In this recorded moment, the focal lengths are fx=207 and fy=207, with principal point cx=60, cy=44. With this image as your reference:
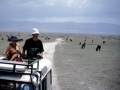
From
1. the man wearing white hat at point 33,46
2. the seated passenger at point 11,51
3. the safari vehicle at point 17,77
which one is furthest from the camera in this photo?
the man wearing white hat at point 33,46

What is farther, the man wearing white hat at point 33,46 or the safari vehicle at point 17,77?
the man wearing white hat at point 33,46

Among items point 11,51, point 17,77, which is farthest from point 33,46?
point 17,77

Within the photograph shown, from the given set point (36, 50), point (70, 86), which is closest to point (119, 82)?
point (70, 86)

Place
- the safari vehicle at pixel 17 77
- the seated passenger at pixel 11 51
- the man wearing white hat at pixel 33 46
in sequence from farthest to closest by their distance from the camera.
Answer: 1. the man wearing white hat at pixel 33 46
2. the seated passenger at pixel 11 51
3. the safari vehicle at pixel 17 77

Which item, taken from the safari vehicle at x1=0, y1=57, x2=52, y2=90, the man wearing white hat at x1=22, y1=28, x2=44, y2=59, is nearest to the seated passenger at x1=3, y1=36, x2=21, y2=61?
the man wearing white hat at x1=22, y1=28, x2=44, y2=59

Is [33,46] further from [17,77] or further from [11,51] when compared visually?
[17,77]

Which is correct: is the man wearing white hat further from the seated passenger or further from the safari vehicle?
the safari vehicle

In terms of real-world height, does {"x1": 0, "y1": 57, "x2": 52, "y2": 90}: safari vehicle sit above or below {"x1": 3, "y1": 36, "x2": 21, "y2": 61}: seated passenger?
below

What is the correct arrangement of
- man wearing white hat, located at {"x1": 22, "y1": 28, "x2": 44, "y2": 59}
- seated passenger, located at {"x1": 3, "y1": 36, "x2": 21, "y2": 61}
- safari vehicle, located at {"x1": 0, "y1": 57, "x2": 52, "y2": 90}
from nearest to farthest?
safari vehicle, located at {"x1": 0, "y1": 57, "x2": 52, "y2": 90}, seated passenger, located at {"x1": 3, "y1": 36, "x2": 21, "y2": 61}, man wearing white hat, located at {"x1": 22, "y1": 28, "x2": 44, "y2": 59}

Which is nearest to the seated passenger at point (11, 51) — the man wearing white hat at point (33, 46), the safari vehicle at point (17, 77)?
the man wearing white hat at point (33, 46)

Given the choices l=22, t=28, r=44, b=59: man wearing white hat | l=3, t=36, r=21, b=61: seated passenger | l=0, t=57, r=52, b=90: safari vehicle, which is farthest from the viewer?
l=22, t=28, r=44, b=59: man wearing white hat

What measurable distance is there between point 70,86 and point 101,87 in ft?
6.69

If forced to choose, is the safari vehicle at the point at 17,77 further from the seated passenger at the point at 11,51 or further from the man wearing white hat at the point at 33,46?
the man wearing white hat at the point at 33,46

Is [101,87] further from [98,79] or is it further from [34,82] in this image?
[34,82]
